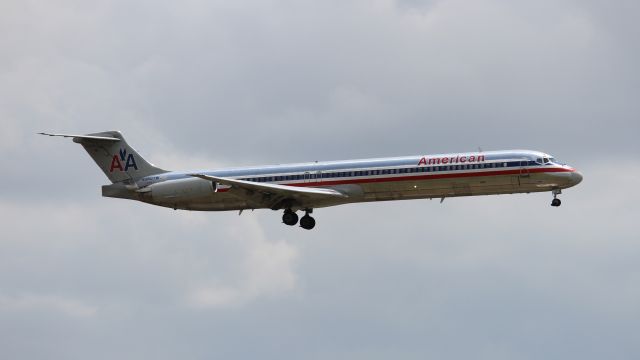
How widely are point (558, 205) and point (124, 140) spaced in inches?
1003

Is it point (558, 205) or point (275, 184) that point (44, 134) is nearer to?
point (275, 184)

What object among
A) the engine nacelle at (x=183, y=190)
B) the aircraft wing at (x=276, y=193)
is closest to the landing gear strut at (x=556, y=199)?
the aircraft wing at (x=276, y=193)

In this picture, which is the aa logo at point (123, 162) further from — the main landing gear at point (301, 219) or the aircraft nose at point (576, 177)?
the aircraft nose at point (576, 177)

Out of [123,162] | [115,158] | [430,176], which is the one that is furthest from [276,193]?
[115,158]

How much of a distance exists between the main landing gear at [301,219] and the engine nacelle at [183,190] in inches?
164

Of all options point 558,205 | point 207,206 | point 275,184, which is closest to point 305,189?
point 275,184

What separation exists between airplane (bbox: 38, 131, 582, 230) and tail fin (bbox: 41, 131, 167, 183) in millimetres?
1312

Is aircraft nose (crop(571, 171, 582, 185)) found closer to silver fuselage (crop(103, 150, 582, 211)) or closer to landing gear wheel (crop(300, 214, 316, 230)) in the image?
silver fuselage (crop(103, 150, 582, 211))

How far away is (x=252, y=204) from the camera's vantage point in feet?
217

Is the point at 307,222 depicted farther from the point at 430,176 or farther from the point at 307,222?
the point at 430,176

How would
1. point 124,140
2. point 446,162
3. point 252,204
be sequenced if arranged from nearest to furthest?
1. point 446,162
2. point 252,204
3. point 124,140

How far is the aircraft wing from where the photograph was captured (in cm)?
6275

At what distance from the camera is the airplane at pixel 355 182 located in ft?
203

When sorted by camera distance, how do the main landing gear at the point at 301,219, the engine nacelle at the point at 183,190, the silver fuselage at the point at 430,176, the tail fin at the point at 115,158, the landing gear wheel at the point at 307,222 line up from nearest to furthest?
the silver fuselage at the point at 430,176
the main landing gear at the point at 301,219
the engine nacelle at the point at 183,190
the landing gear wheel at the point at 307,222
the tail fin at the point at 115,158
